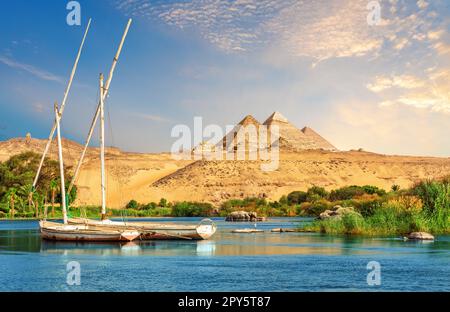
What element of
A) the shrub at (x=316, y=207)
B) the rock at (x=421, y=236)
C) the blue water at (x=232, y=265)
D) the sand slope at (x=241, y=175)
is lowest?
the blue water at (x=232, y=265)

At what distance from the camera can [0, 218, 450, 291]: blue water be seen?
65.0ft

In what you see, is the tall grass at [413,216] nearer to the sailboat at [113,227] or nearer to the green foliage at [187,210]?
the sailboat at [113,227]

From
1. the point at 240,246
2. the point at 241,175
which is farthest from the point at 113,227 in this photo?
the point at 241,175

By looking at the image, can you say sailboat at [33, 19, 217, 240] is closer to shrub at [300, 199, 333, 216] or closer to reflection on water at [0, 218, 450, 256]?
reflection on water at [0, 218, 450, 256]

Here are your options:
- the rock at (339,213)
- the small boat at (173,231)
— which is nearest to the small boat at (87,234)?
the small boat at (173,231)

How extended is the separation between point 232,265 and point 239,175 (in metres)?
106

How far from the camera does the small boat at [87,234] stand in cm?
3725

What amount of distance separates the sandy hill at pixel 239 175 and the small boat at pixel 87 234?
255 ft

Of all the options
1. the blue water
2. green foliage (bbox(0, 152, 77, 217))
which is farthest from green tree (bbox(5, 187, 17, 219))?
the blue water

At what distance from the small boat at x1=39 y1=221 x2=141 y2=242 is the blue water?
2.71 feet

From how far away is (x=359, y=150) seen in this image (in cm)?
17350

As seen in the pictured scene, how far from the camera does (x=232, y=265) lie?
24.9m

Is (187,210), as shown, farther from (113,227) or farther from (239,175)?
(113,227)
